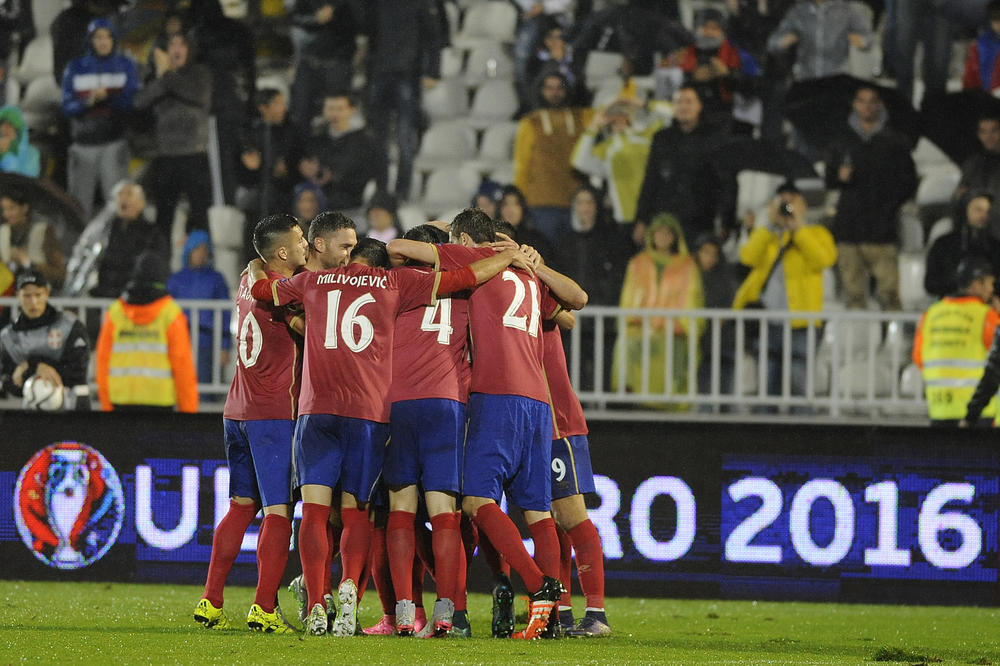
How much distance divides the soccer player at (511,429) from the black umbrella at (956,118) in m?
8.33

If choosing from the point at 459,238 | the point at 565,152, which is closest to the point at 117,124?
the point at 565,152

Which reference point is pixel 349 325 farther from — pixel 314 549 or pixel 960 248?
pixel 960 248

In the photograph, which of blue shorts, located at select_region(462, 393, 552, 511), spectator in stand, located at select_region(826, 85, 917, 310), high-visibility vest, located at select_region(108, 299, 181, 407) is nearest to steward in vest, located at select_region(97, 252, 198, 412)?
high-visibility vest, located at select_region(108, 299, 181, 407)

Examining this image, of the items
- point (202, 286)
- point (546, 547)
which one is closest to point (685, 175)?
point (202, 286)

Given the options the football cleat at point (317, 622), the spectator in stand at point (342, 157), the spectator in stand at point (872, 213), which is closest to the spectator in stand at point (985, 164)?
the spectator in stand at point (872, 213)

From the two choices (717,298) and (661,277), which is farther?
(717,298)

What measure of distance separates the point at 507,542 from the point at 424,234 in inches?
65.0

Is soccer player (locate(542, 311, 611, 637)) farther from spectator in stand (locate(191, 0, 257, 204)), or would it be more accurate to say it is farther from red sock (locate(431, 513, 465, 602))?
spectator in stand (locate(191, 0, 257, 204))

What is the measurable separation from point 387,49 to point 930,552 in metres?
8.14

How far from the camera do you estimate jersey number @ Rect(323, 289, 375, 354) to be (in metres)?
7.29

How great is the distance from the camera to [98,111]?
15.2 metres

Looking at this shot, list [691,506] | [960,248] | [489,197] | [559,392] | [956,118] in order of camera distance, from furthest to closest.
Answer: [956,118]
[489,197]
[960,248]
[691,506]
[559,392]

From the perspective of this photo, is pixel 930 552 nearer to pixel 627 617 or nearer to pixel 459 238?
pixel 627 617

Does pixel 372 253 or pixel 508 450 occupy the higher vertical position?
pixel 372 253
